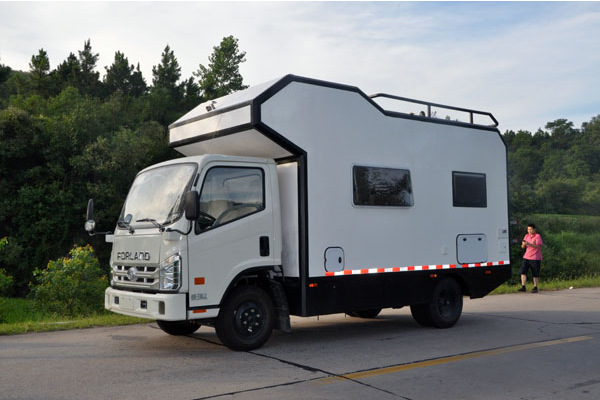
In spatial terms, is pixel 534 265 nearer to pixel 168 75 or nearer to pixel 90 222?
pixel 90 222

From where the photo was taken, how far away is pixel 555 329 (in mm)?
9914

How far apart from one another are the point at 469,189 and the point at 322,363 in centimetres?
485

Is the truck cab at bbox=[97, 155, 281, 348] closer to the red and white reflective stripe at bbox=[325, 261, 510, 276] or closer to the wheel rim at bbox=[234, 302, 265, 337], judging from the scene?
the wheel rim at bbox=[234, 302, 265, 337]

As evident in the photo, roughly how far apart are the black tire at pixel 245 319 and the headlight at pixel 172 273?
0.77 metres

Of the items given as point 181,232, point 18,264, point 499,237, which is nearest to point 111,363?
point 181,232

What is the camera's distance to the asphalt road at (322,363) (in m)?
6.01

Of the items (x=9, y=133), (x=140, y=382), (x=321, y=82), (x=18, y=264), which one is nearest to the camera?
(x=140, y=382)

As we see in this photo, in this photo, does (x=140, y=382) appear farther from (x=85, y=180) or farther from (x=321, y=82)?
(x=85, y=180)

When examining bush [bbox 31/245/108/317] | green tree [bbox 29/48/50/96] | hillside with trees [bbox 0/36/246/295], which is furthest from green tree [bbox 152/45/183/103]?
bush [bbox 31/245/108/317]

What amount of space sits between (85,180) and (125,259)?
26.7 metres

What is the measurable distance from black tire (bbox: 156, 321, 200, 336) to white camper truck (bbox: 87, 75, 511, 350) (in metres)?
0.02

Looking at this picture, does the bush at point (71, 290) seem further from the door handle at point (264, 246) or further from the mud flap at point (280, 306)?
the door handle at point (264, 246)

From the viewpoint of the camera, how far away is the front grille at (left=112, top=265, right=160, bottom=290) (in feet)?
24.4

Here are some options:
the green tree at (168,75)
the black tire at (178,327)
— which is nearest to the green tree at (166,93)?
the green tree at (168,75)
